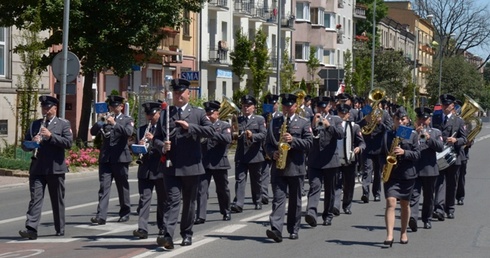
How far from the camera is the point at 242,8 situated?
58.2 metres

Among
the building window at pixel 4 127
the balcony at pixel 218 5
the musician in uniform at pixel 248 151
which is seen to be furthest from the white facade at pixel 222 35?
the musician in uniform at pixel 248 151

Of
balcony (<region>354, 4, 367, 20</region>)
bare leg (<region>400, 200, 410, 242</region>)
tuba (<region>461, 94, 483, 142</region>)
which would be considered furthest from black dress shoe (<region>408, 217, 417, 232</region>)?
balcony (<region>354, 4, 367, 20</region>)

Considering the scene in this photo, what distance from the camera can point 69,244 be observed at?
13031 millimetres

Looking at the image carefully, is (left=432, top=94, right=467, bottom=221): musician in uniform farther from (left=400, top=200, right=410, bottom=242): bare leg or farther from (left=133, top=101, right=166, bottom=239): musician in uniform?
(left=133, top=101, right=166, bottom=239): musician in uniform

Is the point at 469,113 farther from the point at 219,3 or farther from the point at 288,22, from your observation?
the point at 288,22

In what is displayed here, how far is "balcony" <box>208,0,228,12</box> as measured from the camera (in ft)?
173

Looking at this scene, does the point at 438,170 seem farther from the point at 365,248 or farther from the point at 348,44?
the point at 348,44

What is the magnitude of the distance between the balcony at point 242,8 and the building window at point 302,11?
43.5ft

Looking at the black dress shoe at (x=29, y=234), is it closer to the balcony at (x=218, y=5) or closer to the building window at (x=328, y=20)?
the balcony at (x=218, y=5)

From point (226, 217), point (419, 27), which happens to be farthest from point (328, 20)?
point (226, 217)

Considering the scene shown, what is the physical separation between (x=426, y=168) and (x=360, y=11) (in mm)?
76466

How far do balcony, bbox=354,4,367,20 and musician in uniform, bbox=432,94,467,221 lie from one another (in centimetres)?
7241

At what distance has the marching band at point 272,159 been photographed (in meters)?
12.3

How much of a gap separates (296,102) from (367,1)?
84.1m
